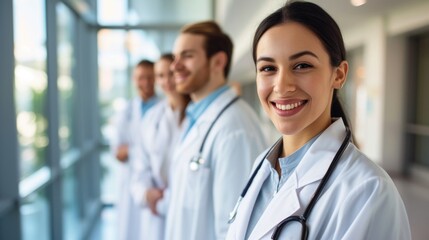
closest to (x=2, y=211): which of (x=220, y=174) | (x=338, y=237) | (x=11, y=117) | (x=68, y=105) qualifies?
(x=11, y=117)

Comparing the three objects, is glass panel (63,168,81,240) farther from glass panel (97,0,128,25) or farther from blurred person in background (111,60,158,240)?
glass panel (97,0,128,25)

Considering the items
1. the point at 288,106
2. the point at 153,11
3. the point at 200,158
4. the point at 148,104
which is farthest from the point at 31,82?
the point at 153,11

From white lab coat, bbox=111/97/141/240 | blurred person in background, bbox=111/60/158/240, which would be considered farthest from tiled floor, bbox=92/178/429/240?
white lab coat, bbox=111/97/141/240

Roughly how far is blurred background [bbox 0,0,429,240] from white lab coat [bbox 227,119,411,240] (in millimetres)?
349

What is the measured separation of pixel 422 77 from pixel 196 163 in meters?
1.36

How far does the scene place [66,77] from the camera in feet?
13.7

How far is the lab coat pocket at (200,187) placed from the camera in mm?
1607

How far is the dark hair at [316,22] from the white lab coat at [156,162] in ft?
5.66

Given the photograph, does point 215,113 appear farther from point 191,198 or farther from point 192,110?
point 191,198

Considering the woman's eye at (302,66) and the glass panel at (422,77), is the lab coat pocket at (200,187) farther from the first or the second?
the glass panel at (422,77)

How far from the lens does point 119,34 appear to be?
214 inches

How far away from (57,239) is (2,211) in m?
1.31

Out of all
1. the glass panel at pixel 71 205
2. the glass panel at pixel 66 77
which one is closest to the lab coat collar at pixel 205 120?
the glass panel at pixel 66 77

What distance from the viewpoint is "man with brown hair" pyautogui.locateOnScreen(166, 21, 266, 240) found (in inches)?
59.4
